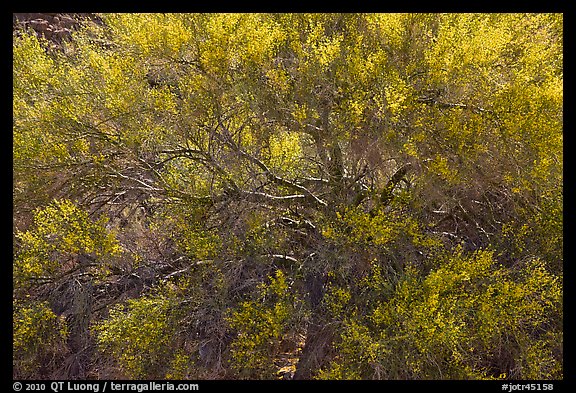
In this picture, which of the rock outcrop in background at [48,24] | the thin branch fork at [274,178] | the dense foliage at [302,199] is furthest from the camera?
the rock outcrop in background at [48,24]

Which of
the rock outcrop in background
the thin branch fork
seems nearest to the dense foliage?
the thin branch fork

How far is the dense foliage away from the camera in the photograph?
6.41m

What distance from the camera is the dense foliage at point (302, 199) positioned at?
21.0ft

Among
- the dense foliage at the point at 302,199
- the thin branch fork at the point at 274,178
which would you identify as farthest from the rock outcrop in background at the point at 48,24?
the thin branch fork at the point at 274,178

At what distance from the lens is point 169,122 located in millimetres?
7070

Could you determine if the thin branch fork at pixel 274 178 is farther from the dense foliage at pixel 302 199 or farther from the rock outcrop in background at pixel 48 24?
the rock outcrop in background at pixel 48 24

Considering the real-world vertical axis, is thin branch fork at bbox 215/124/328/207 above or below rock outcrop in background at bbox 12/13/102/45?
below

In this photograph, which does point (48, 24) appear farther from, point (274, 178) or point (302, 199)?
point (302, 199)

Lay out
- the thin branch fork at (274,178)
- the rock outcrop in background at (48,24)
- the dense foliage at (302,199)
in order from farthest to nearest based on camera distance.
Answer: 1. the rock outcrop in background at (48,24)
2. the thin branch fork at (274,178)
3. the dense foliage at (302,199)

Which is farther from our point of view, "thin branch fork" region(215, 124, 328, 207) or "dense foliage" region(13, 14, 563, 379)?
"thin branch fork" region(215, 124, 328, 207)

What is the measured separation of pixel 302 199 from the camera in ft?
25.1

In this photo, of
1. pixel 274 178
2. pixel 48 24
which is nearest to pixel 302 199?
pixel 274 178

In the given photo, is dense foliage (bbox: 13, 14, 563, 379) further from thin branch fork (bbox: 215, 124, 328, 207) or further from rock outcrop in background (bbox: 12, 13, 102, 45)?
rock outcrop in background (bbox: 12, 13, 102, 45)

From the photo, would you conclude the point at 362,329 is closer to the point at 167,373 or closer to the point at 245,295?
the point at 245,295
